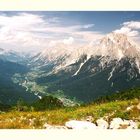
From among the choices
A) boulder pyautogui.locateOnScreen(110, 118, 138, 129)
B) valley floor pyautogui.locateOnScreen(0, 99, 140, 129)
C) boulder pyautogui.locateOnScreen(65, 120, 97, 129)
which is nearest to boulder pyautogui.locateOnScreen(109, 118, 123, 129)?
boulder pyautogui.locateOnScreen(110, 118, 138, 129)

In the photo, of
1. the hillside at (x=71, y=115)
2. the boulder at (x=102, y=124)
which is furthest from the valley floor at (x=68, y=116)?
the boulder at (x=102, y=124)

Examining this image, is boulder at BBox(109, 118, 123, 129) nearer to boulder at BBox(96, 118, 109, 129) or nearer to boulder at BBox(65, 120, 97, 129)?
boulder at BBox(96, 118, 109, 129)

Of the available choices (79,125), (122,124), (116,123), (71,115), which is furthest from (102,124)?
(71,115)

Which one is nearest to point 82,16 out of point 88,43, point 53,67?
point 88,43

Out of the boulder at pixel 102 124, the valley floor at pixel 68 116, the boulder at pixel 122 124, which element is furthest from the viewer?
the valley floor at pixel 68 116

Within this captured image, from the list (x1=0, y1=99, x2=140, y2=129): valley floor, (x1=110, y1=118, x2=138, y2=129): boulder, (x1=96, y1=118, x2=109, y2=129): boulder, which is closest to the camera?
(x1=110, y1=118, x2=138, y2=129): boulder

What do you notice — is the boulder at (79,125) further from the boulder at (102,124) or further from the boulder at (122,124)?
the boulder at (122,124)
